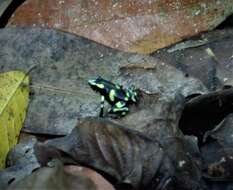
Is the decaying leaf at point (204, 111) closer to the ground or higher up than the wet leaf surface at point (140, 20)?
closer to the ground

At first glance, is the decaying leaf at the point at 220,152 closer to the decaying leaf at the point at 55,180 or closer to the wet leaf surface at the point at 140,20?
the decaying leaf at the point at 55,180

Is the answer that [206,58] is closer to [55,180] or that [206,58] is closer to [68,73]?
[68,73]

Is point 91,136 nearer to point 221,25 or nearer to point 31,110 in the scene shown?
point 31,110

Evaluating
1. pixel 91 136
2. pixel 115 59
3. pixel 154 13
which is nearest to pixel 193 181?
pixel 91 136

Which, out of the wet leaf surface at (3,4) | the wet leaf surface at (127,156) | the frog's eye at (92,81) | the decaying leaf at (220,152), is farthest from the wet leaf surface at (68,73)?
the wet leaf surface at (127,156)

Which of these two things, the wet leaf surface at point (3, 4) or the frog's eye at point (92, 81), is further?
the wet leaf surface at point (3, 4)

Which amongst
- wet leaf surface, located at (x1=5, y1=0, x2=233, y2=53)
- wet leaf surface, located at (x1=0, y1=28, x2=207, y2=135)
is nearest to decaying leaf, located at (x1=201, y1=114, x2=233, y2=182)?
wet leaf surface, located at (x1=0, y1=28, x2=207, y2=135)

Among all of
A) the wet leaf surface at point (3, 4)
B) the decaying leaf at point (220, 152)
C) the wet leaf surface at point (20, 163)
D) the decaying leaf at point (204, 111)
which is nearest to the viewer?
the decaying leaf at point (220, 152)

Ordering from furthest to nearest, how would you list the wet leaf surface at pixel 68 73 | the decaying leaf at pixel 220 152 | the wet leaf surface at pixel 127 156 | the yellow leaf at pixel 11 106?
the wet leaf surface at pixel 68 73 < the yellow leaf at pixel 11 106 < the decaying leaf at pixel 220 152 < the wet leaf surface at pixel 127 156
